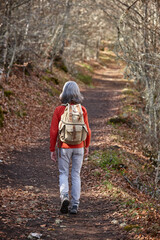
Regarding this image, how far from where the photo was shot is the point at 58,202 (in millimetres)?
5926

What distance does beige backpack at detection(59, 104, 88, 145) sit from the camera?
189 inches

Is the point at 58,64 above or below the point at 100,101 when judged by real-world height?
above

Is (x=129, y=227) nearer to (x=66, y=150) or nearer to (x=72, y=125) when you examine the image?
(x=66, y=150)

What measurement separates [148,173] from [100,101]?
12659mm

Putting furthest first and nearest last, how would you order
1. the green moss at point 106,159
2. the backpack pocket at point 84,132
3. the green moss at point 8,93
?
the green moss at point 8,93 → the green moss at point 106,159 → the backpack pocket at point 84,132

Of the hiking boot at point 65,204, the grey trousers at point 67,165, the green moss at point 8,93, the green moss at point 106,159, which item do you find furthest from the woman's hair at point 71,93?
the green moss at point 8,93

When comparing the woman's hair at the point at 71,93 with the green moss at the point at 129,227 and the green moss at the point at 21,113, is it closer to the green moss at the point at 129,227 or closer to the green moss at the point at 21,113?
the green moss at the point at 129,227

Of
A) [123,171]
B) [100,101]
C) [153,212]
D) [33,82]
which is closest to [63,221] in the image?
[153,212]

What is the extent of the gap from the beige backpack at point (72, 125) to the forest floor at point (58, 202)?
1280 millimetres

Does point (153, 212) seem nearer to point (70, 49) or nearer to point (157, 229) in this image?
point (157, 229)

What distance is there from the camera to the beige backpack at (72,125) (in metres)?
4.81

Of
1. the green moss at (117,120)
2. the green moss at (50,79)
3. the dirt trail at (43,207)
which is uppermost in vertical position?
the green moss at (50,79)

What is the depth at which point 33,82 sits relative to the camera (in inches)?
722

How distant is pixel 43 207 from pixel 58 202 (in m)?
0.49
